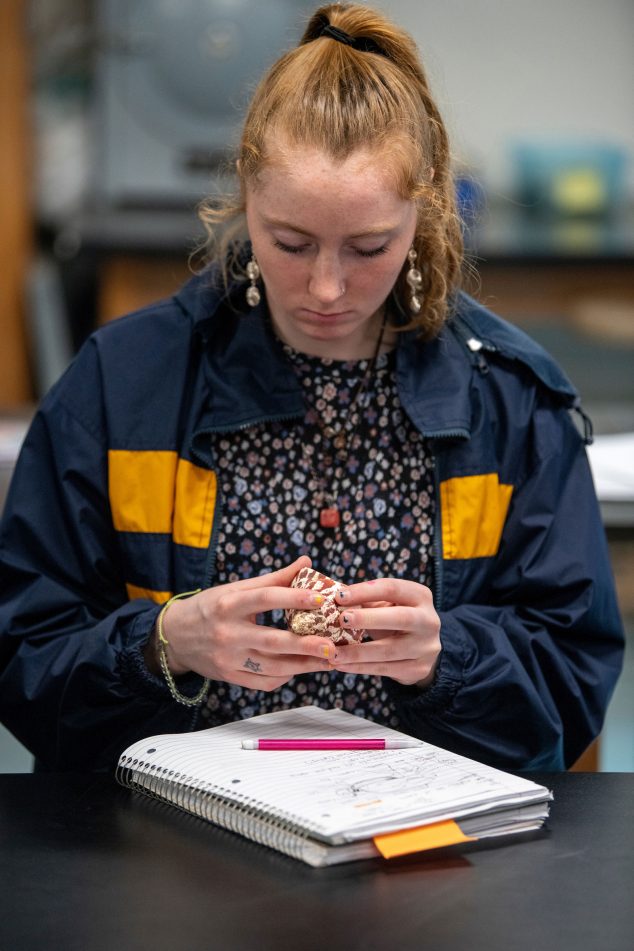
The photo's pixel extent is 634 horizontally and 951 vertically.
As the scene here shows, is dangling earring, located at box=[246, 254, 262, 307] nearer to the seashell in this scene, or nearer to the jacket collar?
the jacket collar

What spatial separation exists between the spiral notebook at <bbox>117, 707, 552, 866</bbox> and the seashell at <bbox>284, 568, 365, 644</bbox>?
0.09 m

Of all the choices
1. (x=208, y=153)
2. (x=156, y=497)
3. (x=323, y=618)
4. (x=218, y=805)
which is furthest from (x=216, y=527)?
(x=208, y=153)

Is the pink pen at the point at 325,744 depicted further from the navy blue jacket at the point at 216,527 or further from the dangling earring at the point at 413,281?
the dangling earring at the point at 413,281

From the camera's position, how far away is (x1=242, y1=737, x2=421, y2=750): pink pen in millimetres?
1112

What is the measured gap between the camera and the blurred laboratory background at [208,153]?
352 centimetres

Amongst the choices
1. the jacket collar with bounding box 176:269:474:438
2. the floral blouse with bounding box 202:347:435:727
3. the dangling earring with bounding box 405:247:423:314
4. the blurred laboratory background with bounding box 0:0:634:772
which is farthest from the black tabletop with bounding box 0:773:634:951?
the blurred laboratory background with bounding box 0:0:634:772

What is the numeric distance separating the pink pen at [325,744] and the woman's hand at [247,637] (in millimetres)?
72

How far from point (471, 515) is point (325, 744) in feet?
1.20

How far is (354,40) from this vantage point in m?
1.36

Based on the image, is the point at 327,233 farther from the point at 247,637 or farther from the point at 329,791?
the point at 329,791

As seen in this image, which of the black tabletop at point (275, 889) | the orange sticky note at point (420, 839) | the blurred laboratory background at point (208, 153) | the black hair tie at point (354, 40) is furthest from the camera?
the blurred laboratory background at point (208, 153)

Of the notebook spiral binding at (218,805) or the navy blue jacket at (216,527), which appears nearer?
the notebook spiral binding at (218,805)

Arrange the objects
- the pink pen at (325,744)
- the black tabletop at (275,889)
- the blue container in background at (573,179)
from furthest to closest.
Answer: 1. the blue container in background at (573,179)
2. the pink pen at (325,744)
3. the black tabletop at (275,889)

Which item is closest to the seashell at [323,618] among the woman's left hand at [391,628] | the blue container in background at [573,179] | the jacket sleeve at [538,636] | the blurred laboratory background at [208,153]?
the woman's left hand at [391,628]
